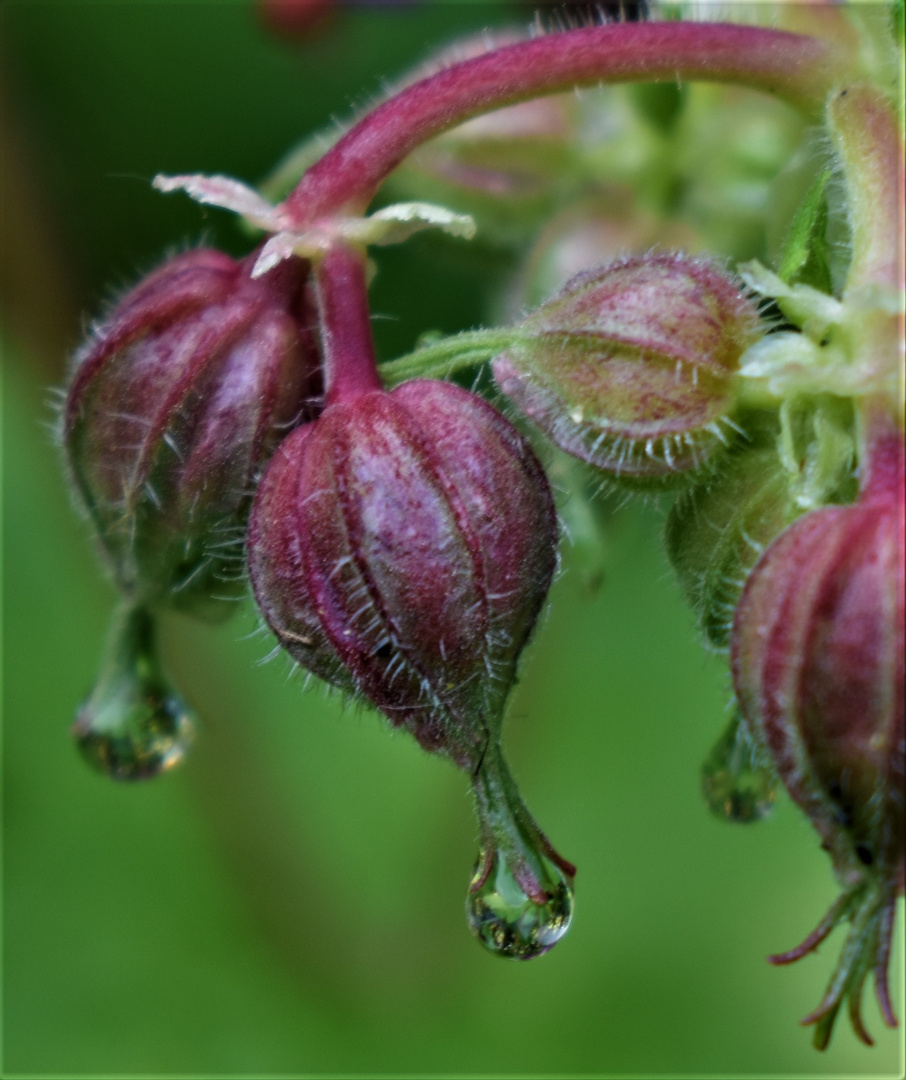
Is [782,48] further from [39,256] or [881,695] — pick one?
[39,256]

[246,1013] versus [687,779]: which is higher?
[687,779]

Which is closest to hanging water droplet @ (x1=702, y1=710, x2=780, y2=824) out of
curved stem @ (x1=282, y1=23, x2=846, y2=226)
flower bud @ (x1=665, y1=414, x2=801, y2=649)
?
flower bud @ (x1=665, y1=414, x2=801, y2=649)

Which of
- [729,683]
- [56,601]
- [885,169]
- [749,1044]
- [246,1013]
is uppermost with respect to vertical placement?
[885,169]

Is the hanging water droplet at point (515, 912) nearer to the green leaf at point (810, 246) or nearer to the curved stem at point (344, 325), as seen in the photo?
the curved stem at point (344, 325)

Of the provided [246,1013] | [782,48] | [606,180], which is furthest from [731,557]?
[246,1013]

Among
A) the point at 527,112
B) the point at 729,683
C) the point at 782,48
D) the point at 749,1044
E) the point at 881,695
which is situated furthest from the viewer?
the point at 749,1044

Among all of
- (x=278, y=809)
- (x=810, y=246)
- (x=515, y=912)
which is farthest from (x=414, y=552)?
(x=278, y=809)

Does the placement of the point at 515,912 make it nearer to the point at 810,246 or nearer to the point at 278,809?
the point at 810,246

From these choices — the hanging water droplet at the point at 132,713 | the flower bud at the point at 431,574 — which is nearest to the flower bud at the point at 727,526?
the flower bud at the point at 431,574
